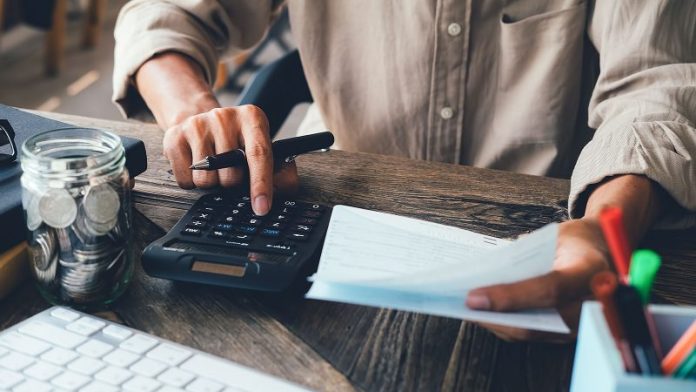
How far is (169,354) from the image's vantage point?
0.50 metres

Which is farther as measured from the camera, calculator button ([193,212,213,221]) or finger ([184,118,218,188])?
finger ([184,118,218,188])

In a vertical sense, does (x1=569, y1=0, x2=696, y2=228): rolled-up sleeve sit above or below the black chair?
above

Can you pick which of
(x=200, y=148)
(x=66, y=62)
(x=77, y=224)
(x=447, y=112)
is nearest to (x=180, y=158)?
(x=200, y=148)

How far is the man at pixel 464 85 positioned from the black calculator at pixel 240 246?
39mm

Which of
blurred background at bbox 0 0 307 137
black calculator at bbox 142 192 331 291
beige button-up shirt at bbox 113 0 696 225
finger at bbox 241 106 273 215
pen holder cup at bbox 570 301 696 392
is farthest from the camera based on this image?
blurred background at bbox 0 0 307 137

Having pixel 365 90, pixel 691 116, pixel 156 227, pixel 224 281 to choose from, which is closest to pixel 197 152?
pixel 156 227

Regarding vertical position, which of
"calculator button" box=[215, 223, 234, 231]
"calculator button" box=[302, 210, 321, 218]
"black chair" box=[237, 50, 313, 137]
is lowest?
"black chair" box=[237, 50, 313, 137]

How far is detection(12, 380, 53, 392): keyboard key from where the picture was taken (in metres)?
0.46

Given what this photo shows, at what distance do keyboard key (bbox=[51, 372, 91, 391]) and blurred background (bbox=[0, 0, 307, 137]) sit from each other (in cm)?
220

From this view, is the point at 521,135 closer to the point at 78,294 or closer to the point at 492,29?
the point at 492,29

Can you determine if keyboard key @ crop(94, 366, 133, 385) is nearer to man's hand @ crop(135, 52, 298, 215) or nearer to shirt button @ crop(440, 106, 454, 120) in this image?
man's hand @ crop(135, 52, 298, 215)

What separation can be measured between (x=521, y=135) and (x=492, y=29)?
0.50ft

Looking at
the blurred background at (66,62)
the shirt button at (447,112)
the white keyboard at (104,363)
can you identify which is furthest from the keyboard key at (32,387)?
the blurred background at (66,62)

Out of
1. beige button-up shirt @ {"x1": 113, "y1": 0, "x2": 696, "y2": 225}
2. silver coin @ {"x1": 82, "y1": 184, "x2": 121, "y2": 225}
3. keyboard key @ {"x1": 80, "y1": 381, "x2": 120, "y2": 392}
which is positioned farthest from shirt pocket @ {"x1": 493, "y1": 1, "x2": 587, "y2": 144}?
keyboard key @ {"x1": 80, "y1": 381, "x2": 120, "y2": 392}
